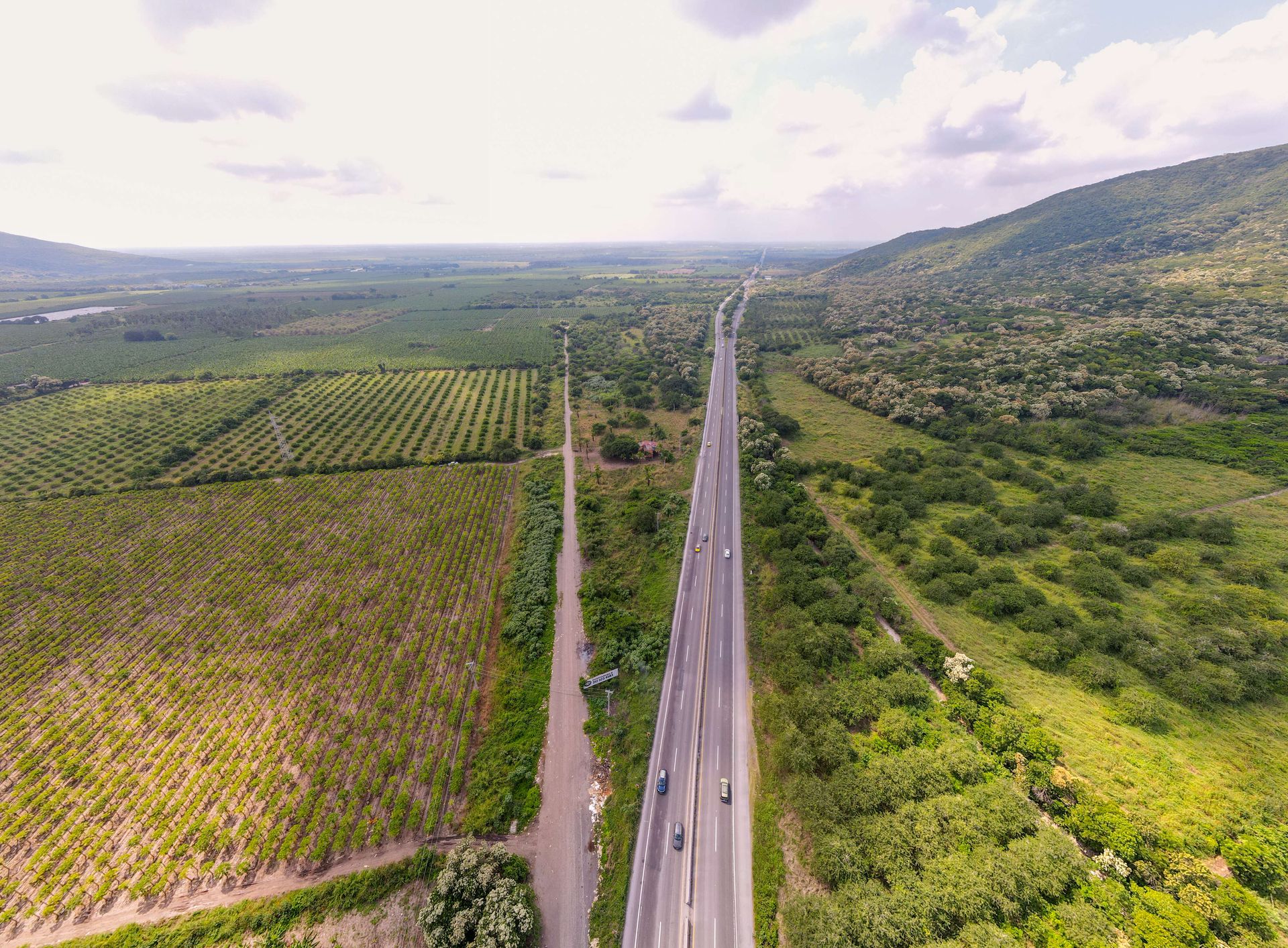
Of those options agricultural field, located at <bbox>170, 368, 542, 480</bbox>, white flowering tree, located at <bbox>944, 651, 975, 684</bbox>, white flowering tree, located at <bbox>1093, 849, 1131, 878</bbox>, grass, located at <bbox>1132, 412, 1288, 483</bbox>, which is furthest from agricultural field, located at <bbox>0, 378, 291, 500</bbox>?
grass, located at <bbox>1132, 412, 1288, 483</bbox>

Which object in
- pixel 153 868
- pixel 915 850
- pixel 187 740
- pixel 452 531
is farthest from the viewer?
pixel 452 531

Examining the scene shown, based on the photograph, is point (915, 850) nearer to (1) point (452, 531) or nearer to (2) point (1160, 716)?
(2) point (1160, 716)

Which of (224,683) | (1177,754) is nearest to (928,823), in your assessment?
(1177,754)

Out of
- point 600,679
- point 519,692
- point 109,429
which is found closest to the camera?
point 600,679

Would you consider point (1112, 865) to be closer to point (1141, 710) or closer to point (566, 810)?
point (1141, 710)

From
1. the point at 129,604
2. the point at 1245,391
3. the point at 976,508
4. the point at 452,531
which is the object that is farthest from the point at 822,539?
the point at 1245,391

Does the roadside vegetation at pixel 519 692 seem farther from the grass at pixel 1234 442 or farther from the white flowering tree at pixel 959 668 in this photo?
the grass at pixel 1234 442

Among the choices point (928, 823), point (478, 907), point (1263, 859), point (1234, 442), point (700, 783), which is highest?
point (1234, 442)
